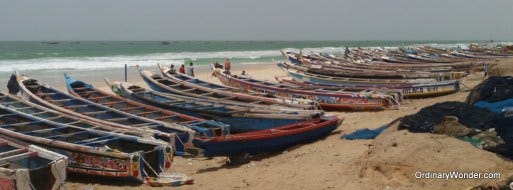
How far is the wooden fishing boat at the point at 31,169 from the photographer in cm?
616

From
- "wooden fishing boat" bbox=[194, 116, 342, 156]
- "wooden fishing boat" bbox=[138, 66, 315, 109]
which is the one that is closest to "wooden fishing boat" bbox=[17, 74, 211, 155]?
"wooden fishing boat" bbox=[194, 116, 342, 156]

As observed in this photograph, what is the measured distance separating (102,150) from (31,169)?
4.48 feet

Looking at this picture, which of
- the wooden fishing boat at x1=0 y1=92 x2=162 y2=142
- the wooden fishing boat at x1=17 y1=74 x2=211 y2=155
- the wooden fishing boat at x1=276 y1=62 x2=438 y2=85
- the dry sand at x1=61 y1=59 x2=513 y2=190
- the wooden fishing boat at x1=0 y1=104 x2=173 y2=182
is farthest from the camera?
the wooden fishing boat at x1=276 y1=62 x2=438 y2=85

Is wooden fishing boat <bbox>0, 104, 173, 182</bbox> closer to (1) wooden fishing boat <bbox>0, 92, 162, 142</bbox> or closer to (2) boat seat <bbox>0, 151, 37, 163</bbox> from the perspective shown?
(1) wooden fishing boat <bbox>0, 92, 162, 142</bbox>

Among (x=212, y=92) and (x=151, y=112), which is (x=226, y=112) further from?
(x=212, y=92)

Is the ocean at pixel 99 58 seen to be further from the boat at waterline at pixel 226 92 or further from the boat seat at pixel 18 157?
the boat seat at pixel 18 157

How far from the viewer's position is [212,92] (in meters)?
14.1

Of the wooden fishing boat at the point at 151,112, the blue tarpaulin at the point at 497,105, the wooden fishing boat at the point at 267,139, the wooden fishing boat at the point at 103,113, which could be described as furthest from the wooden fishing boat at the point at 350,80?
the wooden fishing boat at the point at 103,113

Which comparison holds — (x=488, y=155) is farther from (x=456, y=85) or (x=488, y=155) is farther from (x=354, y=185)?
(x=456, y=85)

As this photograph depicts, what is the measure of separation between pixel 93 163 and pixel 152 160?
93 cm

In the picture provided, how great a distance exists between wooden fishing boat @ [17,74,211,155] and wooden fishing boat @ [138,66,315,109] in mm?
2618

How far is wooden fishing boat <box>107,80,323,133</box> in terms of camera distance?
10.8 meters

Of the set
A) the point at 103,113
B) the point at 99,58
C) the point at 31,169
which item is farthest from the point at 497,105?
the point at 99,58

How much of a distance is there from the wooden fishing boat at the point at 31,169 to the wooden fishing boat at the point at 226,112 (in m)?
4.90
